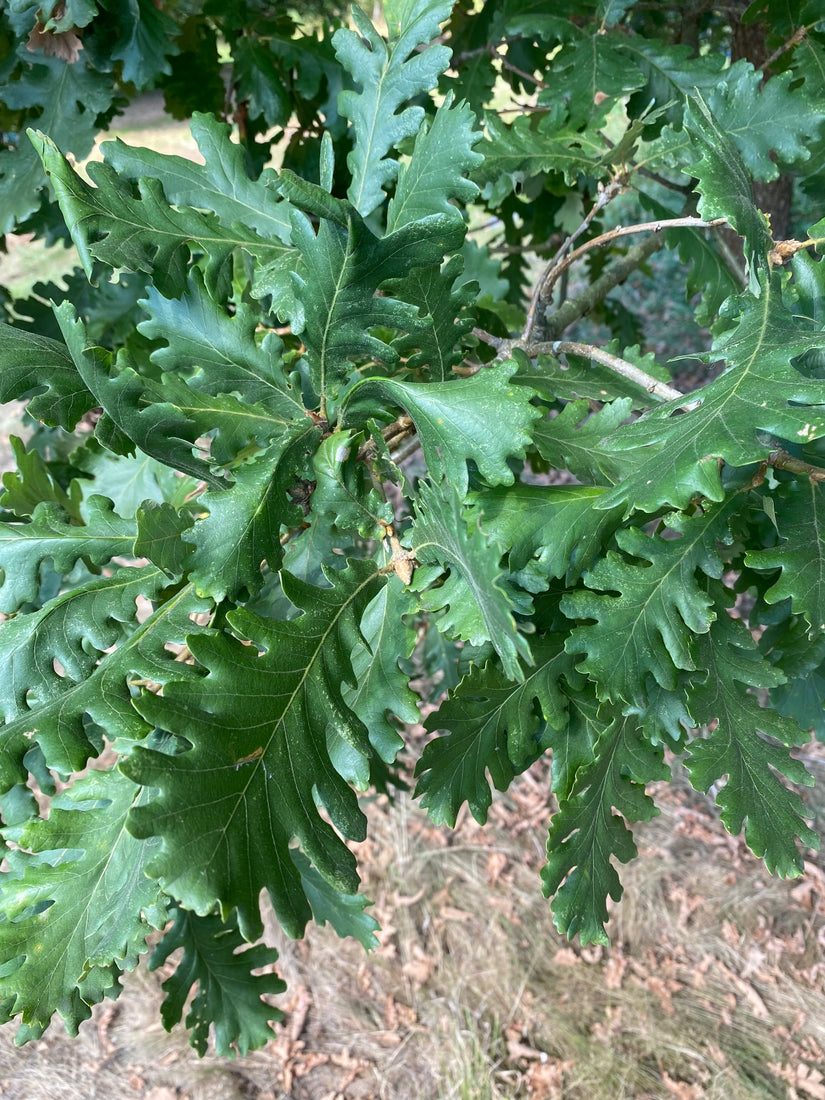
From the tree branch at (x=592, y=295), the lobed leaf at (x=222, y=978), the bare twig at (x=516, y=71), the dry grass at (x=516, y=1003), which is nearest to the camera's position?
the lobed leaf at (x=222, y=978)

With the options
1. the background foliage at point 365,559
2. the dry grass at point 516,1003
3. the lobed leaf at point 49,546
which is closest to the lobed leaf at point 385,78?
the background foliage at point 365,559

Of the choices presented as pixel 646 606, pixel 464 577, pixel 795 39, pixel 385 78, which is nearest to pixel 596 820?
pixel 646 606

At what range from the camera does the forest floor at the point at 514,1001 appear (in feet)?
8.40

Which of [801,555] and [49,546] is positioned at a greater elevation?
[49,546]

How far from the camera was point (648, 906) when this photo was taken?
2941 millimetres

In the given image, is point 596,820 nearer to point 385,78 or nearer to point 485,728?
point 485,728

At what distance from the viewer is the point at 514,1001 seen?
2.69m

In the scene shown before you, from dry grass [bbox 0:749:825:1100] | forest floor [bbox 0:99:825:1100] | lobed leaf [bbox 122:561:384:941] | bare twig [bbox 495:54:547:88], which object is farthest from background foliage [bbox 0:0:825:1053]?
dry grass [bbox 0:749:825:1100]

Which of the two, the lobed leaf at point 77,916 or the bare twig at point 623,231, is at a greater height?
the bare twig at point 623,231

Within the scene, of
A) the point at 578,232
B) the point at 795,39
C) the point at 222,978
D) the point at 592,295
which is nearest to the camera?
the point at 578,232

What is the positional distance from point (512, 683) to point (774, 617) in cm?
37

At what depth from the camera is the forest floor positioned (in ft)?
8.40

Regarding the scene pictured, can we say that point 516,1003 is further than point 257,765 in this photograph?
Yes

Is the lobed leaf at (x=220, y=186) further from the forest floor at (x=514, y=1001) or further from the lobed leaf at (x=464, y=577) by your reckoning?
the forest floor at (x=514, y=1001)
